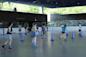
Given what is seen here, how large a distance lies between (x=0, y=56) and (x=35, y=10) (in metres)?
33.8

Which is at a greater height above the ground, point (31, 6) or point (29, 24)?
point (31, 6)

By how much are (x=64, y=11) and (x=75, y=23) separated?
179 inches

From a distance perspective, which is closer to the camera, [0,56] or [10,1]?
[0,56]

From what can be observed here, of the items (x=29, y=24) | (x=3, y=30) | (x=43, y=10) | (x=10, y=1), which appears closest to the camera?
(x=3, y=30)

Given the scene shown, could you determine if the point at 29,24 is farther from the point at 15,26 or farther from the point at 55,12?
the point at 55,12

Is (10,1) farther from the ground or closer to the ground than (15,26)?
farther from the ground

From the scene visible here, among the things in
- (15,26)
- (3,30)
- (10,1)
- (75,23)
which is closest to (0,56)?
(3,30)

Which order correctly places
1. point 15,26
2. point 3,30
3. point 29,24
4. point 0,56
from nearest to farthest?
point 0,56
point 3,30
point 15,26
point 29,24

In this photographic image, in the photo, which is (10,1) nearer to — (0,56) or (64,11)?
(64,11)

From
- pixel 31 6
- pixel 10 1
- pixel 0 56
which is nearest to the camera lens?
pixel 0 56

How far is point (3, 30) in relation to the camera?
2789cm

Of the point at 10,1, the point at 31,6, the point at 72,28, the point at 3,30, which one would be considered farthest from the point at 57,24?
the point at 3,30

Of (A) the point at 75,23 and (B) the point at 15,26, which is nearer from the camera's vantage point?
(B) the point at 15,26

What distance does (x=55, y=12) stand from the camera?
4753 centimetres
